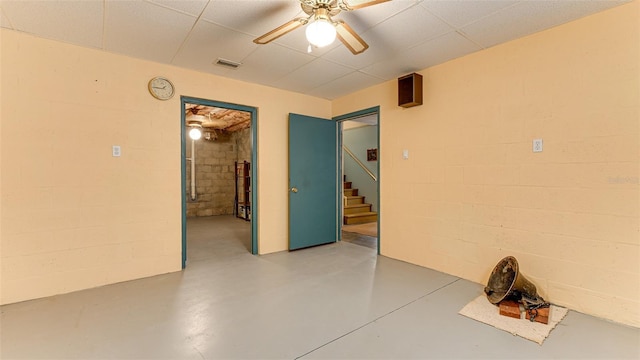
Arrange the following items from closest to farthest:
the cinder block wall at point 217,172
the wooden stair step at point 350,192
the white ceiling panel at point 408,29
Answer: the white ceiling panel at point 408,29 → the wooden stair step at point 350,192 → the cinder block wall at point 217,172

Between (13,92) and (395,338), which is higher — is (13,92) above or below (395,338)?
above

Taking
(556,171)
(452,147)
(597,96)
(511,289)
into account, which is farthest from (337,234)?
(597,96)

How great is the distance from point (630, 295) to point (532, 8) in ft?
7.70

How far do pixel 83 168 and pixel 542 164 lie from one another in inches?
176

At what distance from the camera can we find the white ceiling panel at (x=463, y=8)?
2.11m

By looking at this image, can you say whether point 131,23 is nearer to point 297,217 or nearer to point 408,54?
point 408,54

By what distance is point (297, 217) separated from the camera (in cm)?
432

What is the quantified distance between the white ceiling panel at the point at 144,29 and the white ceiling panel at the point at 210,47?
0.09 m

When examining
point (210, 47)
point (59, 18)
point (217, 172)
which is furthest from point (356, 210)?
point (59, 18)

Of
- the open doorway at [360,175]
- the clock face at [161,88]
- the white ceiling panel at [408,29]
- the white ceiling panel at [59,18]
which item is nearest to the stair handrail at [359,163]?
the open doorway at [360,175]

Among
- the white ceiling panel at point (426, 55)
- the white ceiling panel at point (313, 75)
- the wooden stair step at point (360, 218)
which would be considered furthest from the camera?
the wooden stair step at point (360, 218)

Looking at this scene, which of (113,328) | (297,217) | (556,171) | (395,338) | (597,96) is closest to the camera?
(395,338)

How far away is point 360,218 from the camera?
21.8 ft

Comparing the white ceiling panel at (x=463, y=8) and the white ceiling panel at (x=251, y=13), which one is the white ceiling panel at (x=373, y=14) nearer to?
the white ceiling panel at (x=463, y=8)
